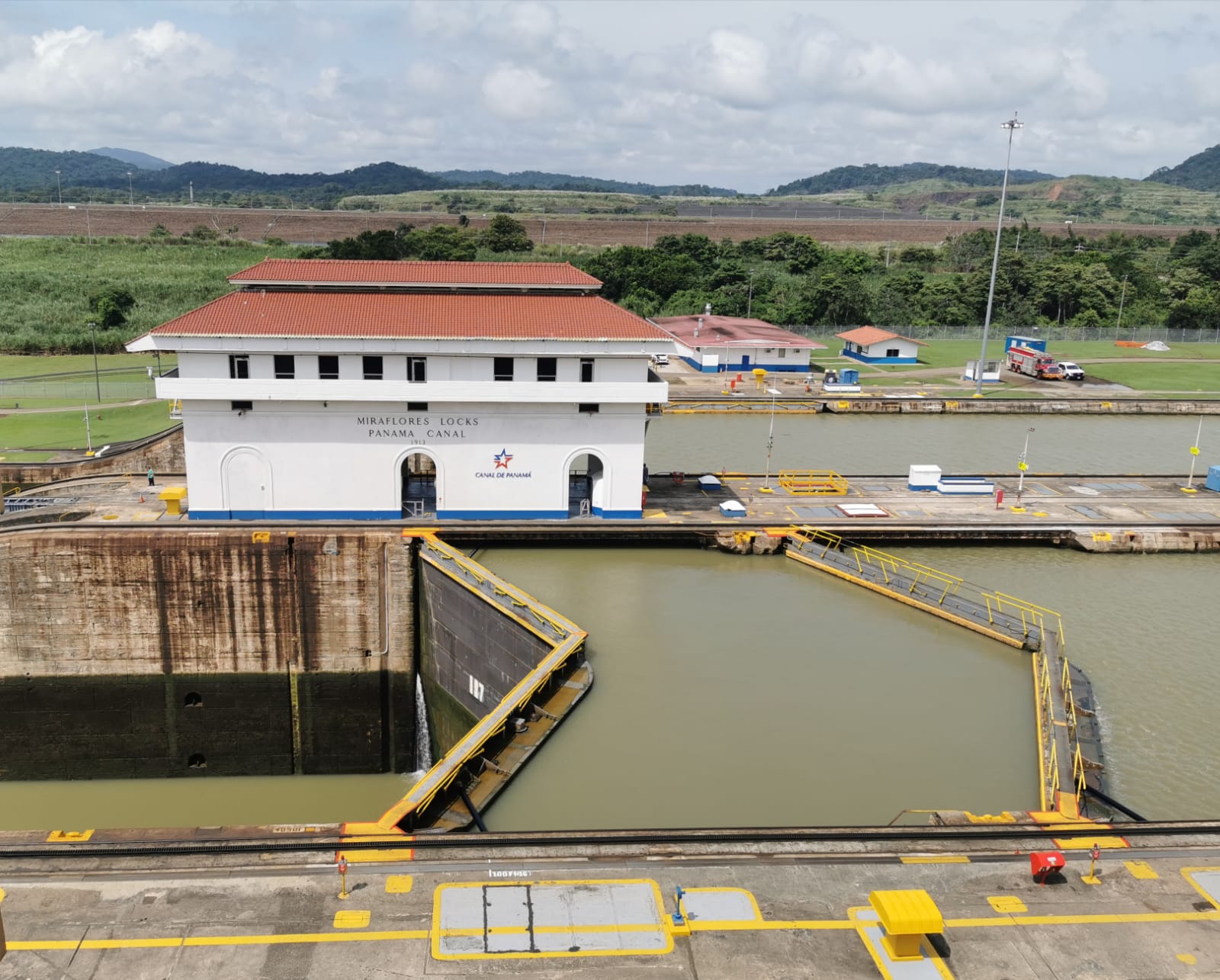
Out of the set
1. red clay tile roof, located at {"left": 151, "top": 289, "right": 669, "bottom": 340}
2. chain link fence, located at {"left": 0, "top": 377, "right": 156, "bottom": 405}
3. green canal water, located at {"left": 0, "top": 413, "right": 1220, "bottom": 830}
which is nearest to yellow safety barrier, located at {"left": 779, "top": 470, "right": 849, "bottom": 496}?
green canal water, located at {"left": 0, "top": 413, "right": 1220, "bottom": 830}

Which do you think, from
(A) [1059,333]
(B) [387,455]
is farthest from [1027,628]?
(A) [1059,333]

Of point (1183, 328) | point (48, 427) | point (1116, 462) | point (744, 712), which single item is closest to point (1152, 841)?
point (744, 712)

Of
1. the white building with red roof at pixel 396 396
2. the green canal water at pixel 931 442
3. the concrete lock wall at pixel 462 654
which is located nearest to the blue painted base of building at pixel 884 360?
the green canal water at pixel 931 442

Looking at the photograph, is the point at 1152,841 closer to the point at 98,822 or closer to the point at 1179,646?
the point at 1179,646

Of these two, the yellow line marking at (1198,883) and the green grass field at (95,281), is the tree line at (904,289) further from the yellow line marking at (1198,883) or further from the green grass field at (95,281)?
the yellow line marking at (1198,883)

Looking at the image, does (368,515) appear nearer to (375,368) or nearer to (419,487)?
(419,487)

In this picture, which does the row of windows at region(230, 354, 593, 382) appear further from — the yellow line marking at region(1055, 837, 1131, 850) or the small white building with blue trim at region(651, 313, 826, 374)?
the small white building with blue trim at region(651, 313, 826, 374)
